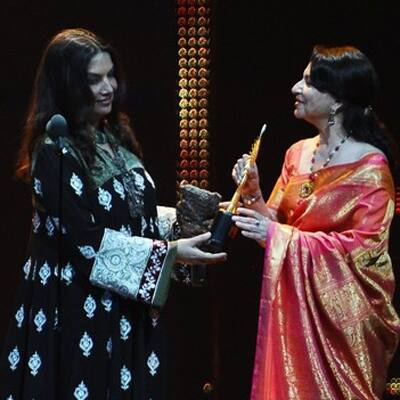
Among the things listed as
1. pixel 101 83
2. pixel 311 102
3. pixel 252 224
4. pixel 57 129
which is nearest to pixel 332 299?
pixel 252 224

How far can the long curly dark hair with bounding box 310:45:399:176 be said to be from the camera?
338 centimetres

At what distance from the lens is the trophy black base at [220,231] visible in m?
3.03

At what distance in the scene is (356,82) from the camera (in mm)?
3379

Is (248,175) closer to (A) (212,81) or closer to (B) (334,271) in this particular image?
(B) (334,271)

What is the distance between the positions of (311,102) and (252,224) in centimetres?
44

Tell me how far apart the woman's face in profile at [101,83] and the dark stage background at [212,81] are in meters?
1.07

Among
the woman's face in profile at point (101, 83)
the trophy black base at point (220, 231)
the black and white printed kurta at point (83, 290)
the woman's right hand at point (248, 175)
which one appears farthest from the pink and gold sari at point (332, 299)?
the woman's face in profile at point (101, 83)

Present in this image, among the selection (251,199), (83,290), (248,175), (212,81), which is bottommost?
(83,290)

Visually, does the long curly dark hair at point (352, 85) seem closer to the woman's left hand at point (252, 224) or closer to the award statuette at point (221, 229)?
the woman's left hand at point (252, 224)

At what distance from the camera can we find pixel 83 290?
2945 mm

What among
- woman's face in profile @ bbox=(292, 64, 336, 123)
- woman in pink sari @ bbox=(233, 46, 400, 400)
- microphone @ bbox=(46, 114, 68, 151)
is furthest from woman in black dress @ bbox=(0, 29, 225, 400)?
woman's face in profile @ bbox=(292, 64, 336, 123)

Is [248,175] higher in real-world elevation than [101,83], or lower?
lower

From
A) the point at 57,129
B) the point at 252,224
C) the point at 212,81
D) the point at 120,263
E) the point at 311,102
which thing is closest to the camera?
the point at 57,129

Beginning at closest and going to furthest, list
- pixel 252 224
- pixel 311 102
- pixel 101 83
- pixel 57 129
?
1. pixel 57 129
2. pixel 101 83
3. pixel 252 224
4. pixel 311 102
